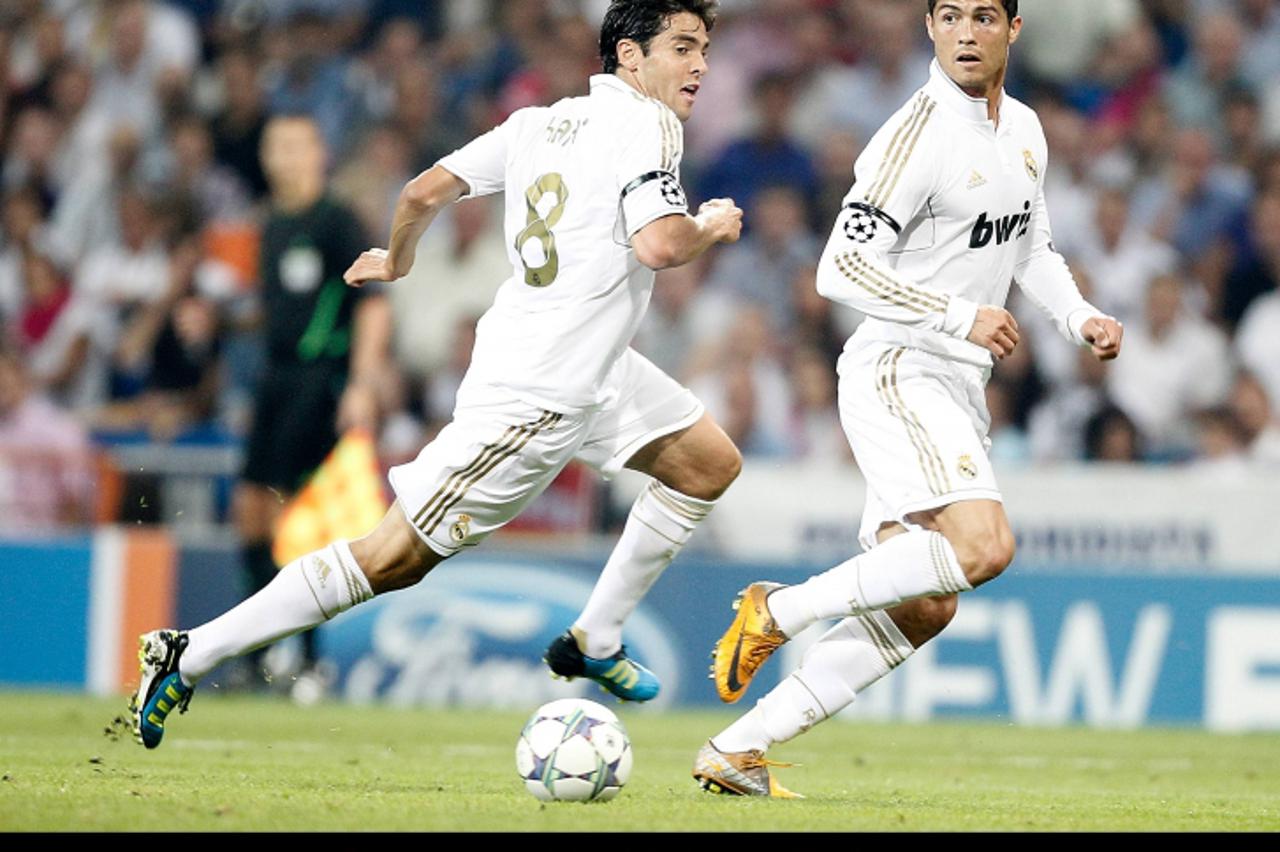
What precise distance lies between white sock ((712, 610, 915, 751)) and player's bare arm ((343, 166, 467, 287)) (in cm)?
186

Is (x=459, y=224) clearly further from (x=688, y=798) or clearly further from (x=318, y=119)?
(x=688, y=798)

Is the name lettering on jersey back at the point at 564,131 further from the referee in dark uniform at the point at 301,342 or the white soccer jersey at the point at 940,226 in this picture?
the referee in dark uniform at the point at 301,342

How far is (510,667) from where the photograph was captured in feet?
37.8

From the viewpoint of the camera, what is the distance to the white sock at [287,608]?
6605mm

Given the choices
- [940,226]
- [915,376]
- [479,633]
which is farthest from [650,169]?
[479,633]

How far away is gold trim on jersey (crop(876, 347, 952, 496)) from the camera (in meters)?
6.19

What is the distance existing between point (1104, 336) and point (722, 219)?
1185 millimetres

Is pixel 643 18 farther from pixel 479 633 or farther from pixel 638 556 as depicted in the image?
pixel 479 633

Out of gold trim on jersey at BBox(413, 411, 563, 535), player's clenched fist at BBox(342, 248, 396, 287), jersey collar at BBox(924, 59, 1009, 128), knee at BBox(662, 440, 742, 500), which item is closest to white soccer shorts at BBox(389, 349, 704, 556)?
gold trim on jersey at BBox(413, 411, 563, 535)

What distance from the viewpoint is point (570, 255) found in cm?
657

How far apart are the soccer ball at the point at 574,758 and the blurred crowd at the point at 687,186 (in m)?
5.98

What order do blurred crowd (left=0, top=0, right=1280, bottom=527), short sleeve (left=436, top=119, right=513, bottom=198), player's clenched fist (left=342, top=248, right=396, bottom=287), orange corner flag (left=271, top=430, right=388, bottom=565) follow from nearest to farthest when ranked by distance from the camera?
short sleeve (left=436, top=119, right=513, bottom=198)
player's clenched fist (left=342, top=248, right=396, bottom=287)
orange corner flag (left=271, top=430, right=388, bottom=565)
blurred crowd (left=0, top=0, right=1280, bottom=527)

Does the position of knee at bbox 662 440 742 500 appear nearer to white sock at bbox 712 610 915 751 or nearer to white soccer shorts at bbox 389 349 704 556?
white soccer shorts at bbox 389 349 704 556
